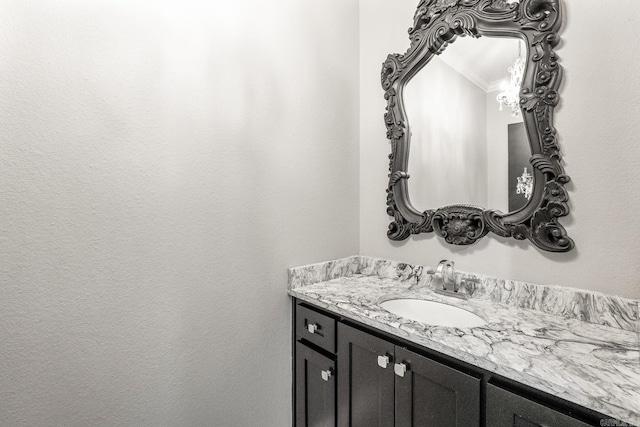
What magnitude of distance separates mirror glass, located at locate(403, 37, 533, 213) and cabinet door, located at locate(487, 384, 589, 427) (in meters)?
0.79

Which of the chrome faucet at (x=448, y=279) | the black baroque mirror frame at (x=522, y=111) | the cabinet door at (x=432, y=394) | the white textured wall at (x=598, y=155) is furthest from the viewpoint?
the chrome faucet at (x=448, y=279)

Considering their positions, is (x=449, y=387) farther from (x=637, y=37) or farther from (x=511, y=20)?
(x=511, y=20)

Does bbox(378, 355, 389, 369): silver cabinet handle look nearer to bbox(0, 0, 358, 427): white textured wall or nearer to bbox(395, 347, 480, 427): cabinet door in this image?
bbox(395, 347, 480, 427): cabinet door

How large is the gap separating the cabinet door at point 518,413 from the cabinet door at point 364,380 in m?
0.34

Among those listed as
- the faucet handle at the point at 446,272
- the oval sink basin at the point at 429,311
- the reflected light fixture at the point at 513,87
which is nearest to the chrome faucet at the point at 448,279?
the faucet handle at the point at 446,272

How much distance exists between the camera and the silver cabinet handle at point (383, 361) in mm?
1121

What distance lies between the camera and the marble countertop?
732mm

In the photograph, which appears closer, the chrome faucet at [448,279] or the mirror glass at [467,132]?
the mirror glass at [467,132]

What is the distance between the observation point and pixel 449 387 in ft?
3.10

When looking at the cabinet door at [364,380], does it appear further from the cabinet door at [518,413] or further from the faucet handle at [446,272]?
the faucet handle at [446,272]

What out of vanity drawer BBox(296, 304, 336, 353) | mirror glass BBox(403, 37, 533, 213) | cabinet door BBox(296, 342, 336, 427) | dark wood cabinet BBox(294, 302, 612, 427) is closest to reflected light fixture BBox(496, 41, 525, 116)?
mirror glass BBox(403, 37, 533, 213)

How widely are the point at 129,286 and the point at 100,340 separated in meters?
0.20

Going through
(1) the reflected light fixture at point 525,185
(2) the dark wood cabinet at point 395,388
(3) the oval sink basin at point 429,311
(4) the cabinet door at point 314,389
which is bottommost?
(4) the cabinet door at point 314,389

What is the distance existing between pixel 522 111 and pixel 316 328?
1314mm
